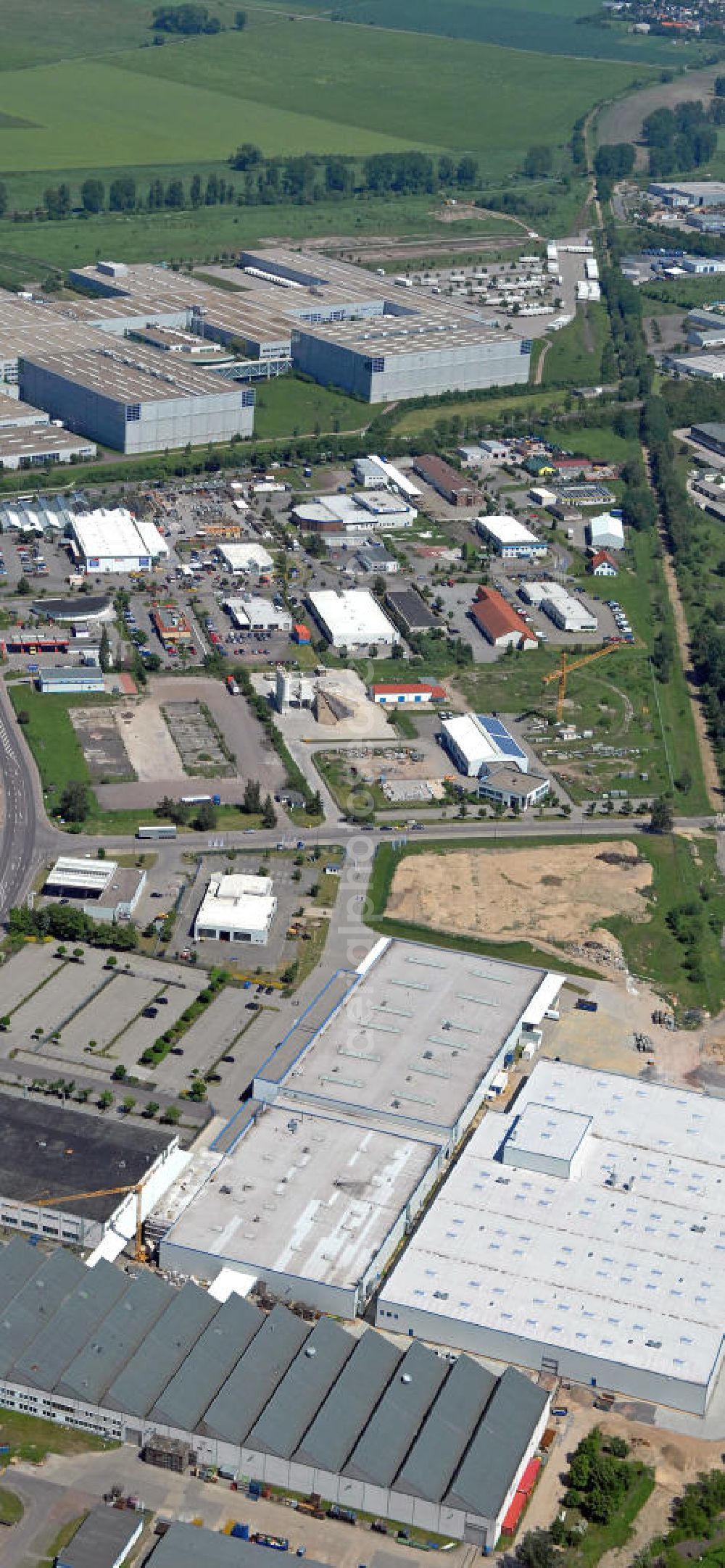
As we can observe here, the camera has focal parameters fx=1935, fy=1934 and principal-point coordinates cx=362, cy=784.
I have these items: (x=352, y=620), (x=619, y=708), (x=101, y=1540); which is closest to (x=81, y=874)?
(x=352, y=620)

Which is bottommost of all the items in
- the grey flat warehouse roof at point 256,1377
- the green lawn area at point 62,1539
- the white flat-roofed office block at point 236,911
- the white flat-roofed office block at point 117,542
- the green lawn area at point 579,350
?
the white flat-roofed office block at point 117,542

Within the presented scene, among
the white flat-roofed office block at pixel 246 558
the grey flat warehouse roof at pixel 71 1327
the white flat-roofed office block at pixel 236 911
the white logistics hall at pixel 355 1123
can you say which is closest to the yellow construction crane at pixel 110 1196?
the white logistics hall at pixel 355 1123

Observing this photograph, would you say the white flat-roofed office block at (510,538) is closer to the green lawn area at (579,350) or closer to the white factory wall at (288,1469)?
the green lawn area at (579,350)

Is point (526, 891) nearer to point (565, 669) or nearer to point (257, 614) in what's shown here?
point (565, 669)

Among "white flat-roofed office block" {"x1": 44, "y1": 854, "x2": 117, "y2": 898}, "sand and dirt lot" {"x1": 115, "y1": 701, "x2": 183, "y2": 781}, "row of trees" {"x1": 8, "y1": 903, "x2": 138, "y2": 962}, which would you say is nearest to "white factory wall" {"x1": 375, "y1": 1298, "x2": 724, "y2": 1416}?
"row of trees" {"x1": 8, "y1": 903, "x2": 138, "y2": 962}

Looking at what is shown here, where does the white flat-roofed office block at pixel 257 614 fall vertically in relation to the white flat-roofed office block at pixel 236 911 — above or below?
below

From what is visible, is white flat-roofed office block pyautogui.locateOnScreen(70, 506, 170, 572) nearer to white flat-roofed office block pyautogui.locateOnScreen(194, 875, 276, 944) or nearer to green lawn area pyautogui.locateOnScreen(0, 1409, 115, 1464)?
white flat-roofed office block pyautogui.locateOnScreen(194, 875, 276, 944)
